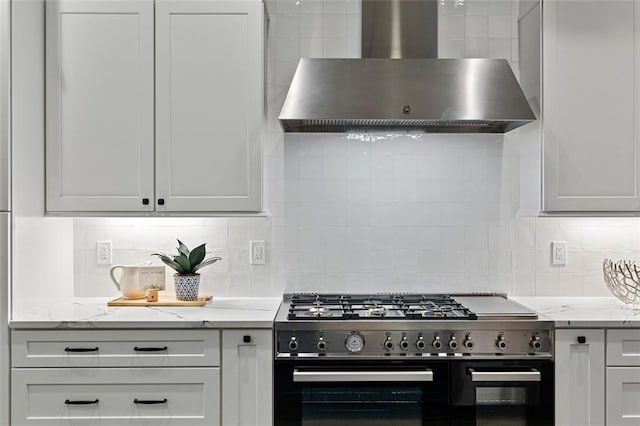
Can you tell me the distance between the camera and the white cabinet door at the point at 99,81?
268cm

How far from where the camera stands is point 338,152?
121 inches

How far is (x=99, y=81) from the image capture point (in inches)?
105

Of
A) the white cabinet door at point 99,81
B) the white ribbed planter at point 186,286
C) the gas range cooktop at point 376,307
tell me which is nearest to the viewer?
the gas range cooktop at point 376,307

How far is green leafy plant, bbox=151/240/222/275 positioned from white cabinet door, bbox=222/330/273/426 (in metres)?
0.52

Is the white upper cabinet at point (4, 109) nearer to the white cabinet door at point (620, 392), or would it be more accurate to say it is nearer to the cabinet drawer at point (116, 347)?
the cabinet drawer at point (116, 347)

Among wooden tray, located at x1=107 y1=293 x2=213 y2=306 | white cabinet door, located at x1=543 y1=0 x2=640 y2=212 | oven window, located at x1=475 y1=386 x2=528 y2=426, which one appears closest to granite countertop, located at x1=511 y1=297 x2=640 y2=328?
oven window, located at x1=475 y1=386 x2=528 y2=426

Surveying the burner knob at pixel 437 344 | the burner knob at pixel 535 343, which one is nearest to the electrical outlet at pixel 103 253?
the burner knob at pixel 437 344

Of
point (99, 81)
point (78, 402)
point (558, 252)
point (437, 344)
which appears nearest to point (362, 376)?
point (437, 344)

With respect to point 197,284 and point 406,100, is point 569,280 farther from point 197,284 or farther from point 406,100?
point 197,284

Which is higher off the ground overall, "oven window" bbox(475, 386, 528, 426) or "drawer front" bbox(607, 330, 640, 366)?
"drawer front" bbox(607, 330, 640, 366)

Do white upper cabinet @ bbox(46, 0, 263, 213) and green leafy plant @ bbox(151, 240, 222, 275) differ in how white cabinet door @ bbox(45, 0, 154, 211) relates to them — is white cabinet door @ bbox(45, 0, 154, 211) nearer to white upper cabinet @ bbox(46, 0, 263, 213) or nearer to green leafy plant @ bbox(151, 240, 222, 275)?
white upper cabinet @ bbox(46, 0, 263, 213)

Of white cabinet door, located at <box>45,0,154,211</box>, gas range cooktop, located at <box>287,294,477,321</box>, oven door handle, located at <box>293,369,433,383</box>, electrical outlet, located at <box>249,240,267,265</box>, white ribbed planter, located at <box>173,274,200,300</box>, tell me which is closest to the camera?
oven door handle, located at <box>293,369,433,383</box>

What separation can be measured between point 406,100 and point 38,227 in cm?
168

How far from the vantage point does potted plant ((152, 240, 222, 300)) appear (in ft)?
9.25
